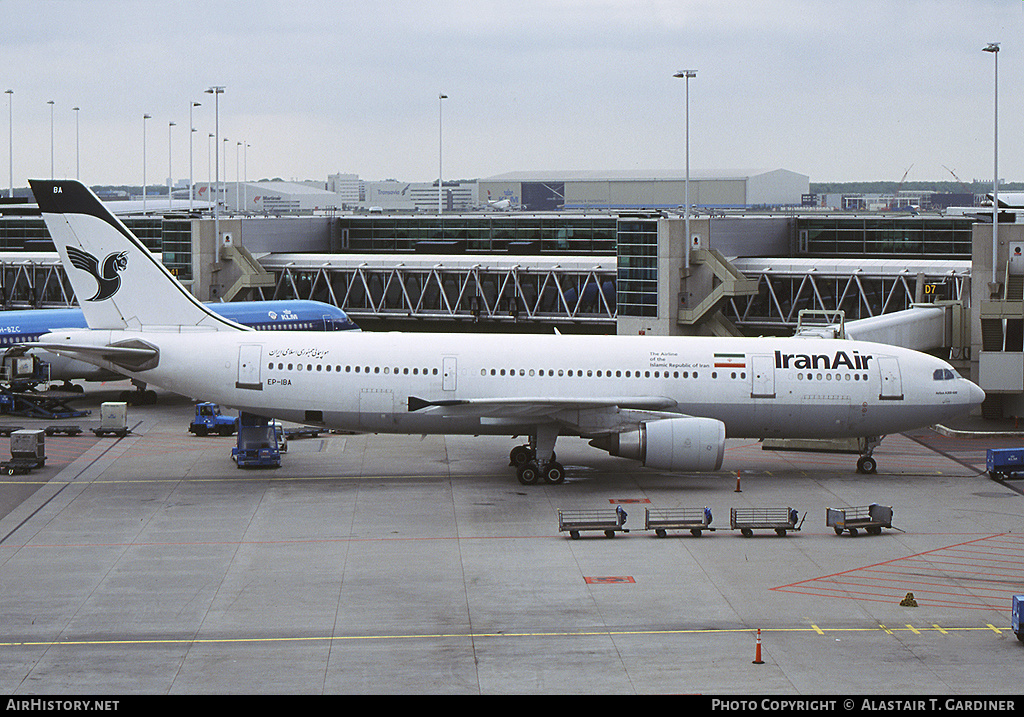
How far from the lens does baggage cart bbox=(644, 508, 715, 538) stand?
34.6m

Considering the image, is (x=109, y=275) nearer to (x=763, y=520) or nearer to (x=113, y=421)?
(x=113, y=421)

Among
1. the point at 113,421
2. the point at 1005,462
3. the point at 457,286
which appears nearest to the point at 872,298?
the point at 1005,462

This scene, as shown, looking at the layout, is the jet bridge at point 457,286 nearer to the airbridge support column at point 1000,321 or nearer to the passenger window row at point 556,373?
the airbridge support column at point 1000,321

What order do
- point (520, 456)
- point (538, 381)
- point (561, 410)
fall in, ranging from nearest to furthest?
point (561, 410)
point (538, 381)
point (520, 456)

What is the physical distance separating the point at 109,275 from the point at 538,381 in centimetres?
1607

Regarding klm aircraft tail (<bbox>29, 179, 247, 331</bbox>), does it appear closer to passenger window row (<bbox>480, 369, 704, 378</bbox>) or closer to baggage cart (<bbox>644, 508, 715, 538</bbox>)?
passenger window row (<bbox>480, 369, 704, 378</bbox>)

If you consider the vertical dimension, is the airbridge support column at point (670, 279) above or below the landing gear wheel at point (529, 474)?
above

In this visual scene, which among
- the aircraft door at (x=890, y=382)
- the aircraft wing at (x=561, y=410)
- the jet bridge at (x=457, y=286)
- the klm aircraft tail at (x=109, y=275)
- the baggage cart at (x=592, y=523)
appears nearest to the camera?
the baggage cart at (x=592, y=523)

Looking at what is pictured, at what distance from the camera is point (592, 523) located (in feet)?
112

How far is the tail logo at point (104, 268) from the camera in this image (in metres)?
44.1

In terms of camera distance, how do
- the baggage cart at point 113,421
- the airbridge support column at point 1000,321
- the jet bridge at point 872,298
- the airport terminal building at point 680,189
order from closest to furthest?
1. the baggage cart at point 113,421
2. the airbridge support column at point 1000,321
3. the jet bridge at point 872,298
4. the airport terminal building at point 680,189

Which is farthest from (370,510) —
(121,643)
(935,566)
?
(935,566)

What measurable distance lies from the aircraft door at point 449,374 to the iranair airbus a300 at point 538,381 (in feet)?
0.19

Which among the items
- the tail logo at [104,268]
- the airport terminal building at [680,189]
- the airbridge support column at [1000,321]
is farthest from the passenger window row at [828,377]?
the airport terminal building at [680,189]
